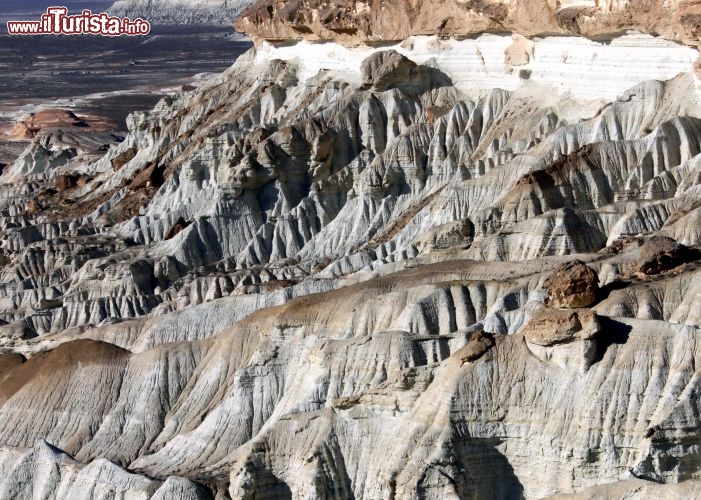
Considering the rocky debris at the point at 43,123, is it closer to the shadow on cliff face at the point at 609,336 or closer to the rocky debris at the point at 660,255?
the rocky debris at the point at 660,255

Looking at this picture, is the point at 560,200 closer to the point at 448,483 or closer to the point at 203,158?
the point at 448,483

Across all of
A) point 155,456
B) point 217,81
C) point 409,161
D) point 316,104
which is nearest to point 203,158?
point 316,104

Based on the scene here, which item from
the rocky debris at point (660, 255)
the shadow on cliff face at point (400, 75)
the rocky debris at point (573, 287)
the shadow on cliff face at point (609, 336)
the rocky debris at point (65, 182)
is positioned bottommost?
the shadow on cliff face at point (609, 336)

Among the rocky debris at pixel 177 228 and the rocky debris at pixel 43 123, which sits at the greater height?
the rocky debris at pixel 43 123

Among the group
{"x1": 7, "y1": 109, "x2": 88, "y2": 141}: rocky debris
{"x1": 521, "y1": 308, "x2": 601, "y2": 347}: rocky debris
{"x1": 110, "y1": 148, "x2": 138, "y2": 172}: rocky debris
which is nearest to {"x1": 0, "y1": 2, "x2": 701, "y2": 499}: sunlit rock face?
{"x1": 521, "y1": 308, "x2": 601, "y2": 347}: rocky debris

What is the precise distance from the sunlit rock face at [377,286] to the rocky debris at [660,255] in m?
0.10

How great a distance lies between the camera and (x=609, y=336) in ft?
104

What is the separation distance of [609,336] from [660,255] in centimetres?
747

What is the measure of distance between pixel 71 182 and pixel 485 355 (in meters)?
54.2

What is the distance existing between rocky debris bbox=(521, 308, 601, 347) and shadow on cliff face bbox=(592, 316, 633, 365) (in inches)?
10.8

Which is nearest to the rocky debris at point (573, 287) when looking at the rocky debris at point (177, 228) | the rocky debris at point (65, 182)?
the rocky debris at point (177, 228)

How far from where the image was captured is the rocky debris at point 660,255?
38312mm

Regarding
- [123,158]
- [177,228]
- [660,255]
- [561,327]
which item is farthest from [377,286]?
[123,158]

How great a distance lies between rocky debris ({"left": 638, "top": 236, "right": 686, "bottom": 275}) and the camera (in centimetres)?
3831
